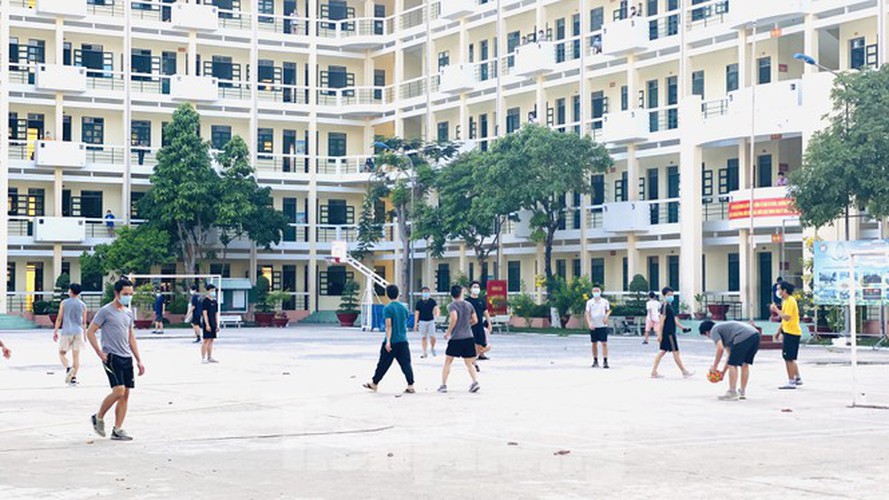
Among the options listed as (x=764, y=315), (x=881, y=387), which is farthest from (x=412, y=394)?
(x=764, y=315)

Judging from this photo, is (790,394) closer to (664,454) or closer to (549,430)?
(549,430)

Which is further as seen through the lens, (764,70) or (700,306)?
(700,306)

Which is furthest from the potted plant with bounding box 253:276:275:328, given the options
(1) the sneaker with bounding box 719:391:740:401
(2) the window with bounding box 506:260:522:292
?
(1) the sneaker with bounding box 719:391:740:401

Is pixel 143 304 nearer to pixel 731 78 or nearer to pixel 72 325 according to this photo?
pixel 731 78

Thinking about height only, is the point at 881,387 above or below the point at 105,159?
below

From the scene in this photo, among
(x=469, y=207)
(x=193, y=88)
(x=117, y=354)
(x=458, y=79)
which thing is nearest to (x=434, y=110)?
(x=458, y=79)

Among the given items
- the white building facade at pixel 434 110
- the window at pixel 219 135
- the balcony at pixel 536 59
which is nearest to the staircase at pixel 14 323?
the white building facade at pixel 434 110

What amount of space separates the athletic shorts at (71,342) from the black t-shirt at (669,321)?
10.6 metres

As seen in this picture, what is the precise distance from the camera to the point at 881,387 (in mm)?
23359

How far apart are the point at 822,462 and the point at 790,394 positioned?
28.0 feet

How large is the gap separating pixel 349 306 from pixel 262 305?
13.4 feet

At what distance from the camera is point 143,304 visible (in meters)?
61.2

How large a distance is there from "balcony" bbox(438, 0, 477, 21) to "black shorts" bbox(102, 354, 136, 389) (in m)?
50.6

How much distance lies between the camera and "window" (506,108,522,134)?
213ft
